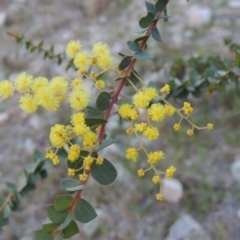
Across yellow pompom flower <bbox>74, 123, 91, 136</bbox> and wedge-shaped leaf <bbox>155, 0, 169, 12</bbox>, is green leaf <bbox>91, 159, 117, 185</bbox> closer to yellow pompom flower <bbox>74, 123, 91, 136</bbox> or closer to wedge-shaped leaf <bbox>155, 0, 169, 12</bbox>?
yellow pompom flower <bbox>74, 123, 91, 136</bbox>

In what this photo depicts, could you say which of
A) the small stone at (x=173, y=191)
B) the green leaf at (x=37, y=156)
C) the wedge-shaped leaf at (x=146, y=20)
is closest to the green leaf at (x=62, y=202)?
the wedge-shaped leaf at (x=146, y=20)

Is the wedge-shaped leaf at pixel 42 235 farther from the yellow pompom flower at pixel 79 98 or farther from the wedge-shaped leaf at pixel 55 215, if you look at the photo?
the yellow pompom flower at pixel 79 98

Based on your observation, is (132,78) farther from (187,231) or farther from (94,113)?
(187,231)

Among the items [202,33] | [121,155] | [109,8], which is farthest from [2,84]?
[109,8]

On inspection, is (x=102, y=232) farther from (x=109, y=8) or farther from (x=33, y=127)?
(x=109, y=8)

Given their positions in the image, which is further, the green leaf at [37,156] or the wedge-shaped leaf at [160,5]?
the green leaf at [37,156]

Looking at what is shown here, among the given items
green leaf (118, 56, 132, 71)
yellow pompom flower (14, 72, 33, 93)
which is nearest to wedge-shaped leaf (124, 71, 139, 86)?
green leaf (118, 56, 132, 71)
